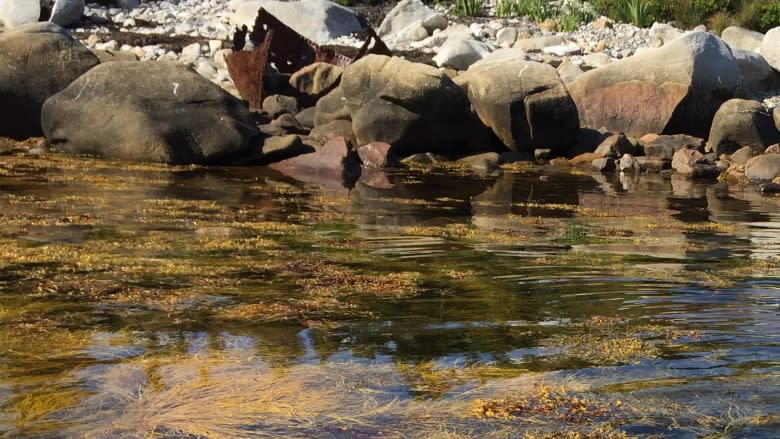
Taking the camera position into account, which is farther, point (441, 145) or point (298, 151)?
point (441, 145)

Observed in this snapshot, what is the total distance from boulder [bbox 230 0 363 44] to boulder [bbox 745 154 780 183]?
12.5m

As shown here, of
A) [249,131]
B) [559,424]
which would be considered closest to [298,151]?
[249,131]

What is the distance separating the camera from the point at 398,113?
14.6 metres

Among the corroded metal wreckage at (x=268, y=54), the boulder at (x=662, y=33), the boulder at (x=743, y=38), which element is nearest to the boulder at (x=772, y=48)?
the boulder at (x=743, y=38)

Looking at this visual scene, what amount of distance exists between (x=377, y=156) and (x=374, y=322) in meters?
8.97

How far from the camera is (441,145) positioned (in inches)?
606

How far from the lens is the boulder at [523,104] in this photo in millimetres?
15266

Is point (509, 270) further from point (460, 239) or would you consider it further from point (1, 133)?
point (1, 133)

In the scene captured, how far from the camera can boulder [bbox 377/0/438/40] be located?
26875mm

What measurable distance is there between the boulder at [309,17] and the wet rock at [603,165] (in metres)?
11.1

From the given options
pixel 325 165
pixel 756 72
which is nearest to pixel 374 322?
pixel 325 165

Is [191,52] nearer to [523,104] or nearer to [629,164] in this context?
[523,104]

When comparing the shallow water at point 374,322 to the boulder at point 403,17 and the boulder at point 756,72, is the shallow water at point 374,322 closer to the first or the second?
the boulder at point 756,72

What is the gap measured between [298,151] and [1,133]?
4.20 metres
